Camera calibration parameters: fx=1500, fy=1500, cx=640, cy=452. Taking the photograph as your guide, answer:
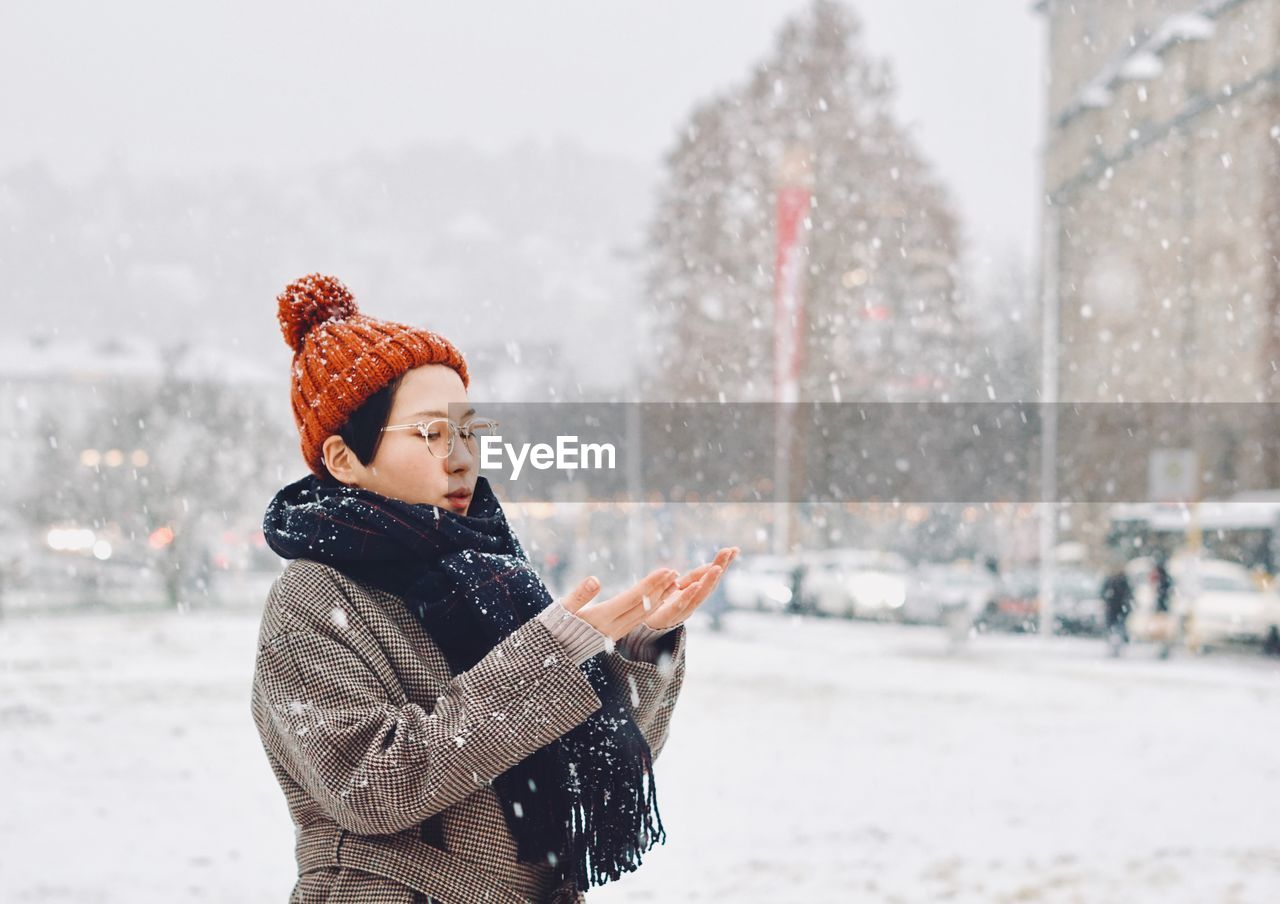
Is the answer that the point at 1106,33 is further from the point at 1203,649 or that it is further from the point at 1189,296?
the point at 1203,649

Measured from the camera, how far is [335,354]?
226cm

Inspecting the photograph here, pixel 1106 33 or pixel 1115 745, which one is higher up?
pixel 1106 33

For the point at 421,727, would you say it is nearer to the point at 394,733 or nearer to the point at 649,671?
the point at 394,733

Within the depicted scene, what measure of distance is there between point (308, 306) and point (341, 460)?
25 cm

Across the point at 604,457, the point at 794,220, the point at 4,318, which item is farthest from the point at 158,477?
the point at 4,318

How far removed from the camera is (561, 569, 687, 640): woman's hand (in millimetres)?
2002

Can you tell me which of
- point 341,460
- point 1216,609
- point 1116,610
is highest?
point 341,460

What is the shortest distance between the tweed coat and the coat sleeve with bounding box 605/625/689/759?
2 cm

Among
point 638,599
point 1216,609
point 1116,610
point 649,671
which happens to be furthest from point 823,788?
point 1216,609

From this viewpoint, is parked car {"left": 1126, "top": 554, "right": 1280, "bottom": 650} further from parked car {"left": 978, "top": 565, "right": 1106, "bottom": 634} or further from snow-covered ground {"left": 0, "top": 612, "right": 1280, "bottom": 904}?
snow-covered ground {"left": 0, "top": 612, "right": 1280, "bottom": 904}

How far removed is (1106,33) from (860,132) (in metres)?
16.8

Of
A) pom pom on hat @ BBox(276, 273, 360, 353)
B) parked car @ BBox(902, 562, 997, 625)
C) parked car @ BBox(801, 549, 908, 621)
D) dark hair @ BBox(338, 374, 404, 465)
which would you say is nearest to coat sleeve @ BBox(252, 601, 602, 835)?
dark hair @ BBox(338, 374, 404, 465)

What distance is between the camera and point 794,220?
25.2 metres

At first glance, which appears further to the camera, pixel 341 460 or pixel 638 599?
pixel 341 460
